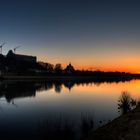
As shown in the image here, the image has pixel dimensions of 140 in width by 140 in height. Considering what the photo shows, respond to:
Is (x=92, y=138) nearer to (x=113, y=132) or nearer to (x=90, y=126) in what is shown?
(x=113, y=132)

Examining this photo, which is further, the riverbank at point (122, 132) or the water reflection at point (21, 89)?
the water reflection at point (21, 89)

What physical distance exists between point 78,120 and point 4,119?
20.4ft

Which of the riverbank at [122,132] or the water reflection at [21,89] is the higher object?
the riverbank at [122,132]

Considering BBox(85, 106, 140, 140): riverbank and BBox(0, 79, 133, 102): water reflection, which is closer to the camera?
BBox(85, 106, 140, 140): riverbank

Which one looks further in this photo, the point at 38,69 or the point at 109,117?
the point at 38,69

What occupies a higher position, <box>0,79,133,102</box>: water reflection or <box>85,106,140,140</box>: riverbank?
<box>85,106,140,140</box>: riverbank

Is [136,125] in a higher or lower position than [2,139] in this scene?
higher

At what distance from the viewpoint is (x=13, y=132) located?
15297mm

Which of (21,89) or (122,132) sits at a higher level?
(122,132)

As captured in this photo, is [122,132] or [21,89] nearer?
[122,132]

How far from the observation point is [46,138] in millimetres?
13219

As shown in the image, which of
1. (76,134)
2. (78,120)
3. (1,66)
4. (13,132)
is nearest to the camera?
(76,134)

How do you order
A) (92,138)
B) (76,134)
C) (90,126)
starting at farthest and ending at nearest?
(90,126) < (76,134) < (92,138)

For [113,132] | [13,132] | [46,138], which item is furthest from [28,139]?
[113,132]
